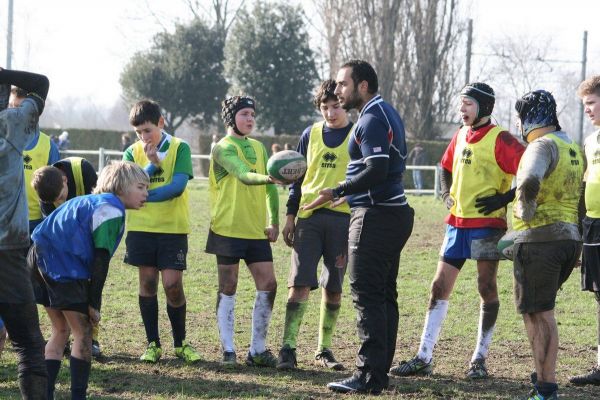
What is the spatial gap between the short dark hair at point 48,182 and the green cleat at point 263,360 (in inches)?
83.8

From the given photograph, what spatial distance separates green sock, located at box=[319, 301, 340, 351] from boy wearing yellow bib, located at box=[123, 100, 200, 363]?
39.4 inches

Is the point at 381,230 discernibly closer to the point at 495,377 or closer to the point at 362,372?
the point at 362,372

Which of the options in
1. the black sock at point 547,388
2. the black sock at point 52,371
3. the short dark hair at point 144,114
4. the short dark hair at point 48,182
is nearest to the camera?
the black sock at point 52,371

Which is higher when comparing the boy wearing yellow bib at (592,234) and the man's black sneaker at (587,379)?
the boy wearing yellow bib at (592,234)

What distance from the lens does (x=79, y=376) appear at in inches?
224

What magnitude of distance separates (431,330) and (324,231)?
114 centimetres

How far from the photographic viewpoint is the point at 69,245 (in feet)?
18.2

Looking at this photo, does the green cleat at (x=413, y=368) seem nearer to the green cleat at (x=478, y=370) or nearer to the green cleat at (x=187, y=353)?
the green cleat at (x=478, y=370)

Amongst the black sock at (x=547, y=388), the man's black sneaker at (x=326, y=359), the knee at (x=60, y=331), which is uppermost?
the knee at (x=60, y=331)

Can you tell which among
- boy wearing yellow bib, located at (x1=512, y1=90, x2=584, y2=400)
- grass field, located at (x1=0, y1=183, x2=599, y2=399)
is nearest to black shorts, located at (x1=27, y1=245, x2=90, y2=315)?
grass field, located at (x1=0, y1=183, x2=599, y2=399)

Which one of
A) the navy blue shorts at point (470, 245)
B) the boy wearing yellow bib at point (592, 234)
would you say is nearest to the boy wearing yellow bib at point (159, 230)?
the navy blue shorts at point (470, 245)

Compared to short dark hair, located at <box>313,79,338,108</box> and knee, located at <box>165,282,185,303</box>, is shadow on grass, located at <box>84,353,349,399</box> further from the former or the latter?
short dark hair, located at <box>313,79,338,108</box>

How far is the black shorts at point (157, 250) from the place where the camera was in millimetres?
7430

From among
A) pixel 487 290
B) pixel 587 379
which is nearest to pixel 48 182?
pixel 487 290
